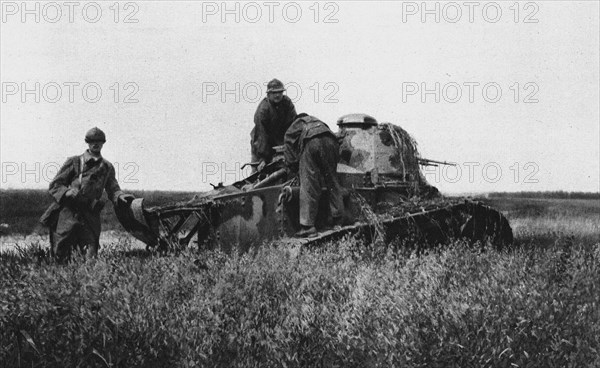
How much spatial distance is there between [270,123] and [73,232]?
386 centimetres

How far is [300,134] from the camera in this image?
11125 millimetres

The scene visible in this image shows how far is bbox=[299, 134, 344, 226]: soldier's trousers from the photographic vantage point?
415 inches

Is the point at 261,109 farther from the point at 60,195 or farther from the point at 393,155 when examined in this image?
the point at 60,195

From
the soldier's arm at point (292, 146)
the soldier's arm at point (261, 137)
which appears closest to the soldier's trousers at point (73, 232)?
the soldier's arm at point (292, 146)

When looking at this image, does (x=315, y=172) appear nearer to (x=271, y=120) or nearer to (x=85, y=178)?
(x=271, y=120)

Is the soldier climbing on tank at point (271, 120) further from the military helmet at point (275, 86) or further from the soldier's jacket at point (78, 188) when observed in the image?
the soldier's jacket at point (78, 188)

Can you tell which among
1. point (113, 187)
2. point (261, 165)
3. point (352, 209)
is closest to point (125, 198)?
point (113, 187)

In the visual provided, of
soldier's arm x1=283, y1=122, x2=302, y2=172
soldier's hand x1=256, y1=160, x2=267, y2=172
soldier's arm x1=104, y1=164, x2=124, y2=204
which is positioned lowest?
soldier's arm x1=104, y1=164, x2=124, y2=204

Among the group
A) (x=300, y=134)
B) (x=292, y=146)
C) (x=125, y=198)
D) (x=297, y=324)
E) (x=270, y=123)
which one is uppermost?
(x=270, y=123)

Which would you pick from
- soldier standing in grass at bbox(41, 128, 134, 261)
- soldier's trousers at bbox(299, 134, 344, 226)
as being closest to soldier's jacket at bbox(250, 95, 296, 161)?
soldier's trousers at bbox(299, 134, 344, 226)

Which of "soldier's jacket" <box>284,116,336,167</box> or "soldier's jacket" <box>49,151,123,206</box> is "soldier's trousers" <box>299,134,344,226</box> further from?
"soldier's jacket" <box>49,151,123,206</box>

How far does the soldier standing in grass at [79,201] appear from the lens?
1017 cm

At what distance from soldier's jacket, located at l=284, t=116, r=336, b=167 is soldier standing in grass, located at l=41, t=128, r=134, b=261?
245 cm

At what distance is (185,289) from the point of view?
6.54 meters
